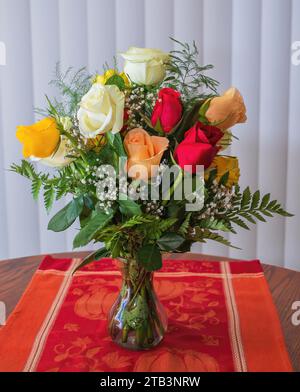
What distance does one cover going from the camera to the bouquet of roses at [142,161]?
3.09 ft

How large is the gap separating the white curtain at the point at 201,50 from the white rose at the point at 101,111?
1.08m

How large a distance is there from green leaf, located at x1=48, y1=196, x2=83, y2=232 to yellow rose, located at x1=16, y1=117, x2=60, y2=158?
0.10 metres

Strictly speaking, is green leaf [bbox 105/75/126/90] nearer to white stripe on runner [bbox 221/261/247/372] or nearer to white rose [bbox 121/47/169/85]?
white rose [bbox 121/47/169/85]

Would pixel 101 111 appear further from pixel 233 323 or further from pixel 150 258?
pixel 233 323

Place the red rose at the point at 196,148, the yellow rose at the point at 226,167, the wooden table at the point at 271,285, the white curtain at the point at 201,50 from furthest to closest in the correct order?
the white curtain at the point at 201,50
the wooden table at the point at 271,285
the yellow rose at the point at 226,167
the red rose at the point at 196,148

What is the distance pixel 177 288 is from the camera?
135 centimetres

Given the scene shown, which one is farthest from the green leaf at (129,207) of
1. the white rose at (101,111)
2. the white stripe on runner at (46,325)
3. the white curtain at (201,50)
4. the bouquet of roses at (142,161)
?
the white curtain at (201,50)

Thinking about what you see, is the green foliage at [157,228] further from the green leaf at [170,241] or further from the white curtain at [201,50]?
the white curtain at [201,50]

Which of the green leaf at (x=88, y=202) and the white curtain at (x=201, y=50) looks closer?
the green leaf at (x=88, y=202)

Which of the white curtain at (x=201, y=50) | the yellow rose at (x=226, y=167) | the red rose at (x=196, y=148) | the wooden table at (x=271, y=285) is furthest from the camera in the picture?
the white curtain at (x=201, y=50)

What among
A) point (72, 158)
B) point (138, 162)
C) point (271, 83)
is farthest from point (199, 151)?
point (271, 83)

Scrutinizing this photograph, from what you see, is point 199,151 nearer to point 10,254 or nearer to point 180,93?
point 180,93

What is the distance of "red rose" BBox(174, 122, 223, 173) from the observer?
914 millimetres

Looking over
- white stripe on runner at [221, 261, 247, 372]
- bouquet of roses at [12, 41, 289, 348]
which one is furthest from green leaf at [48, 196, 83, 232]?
white stripe on runner at [221, 261, 247, 372]
